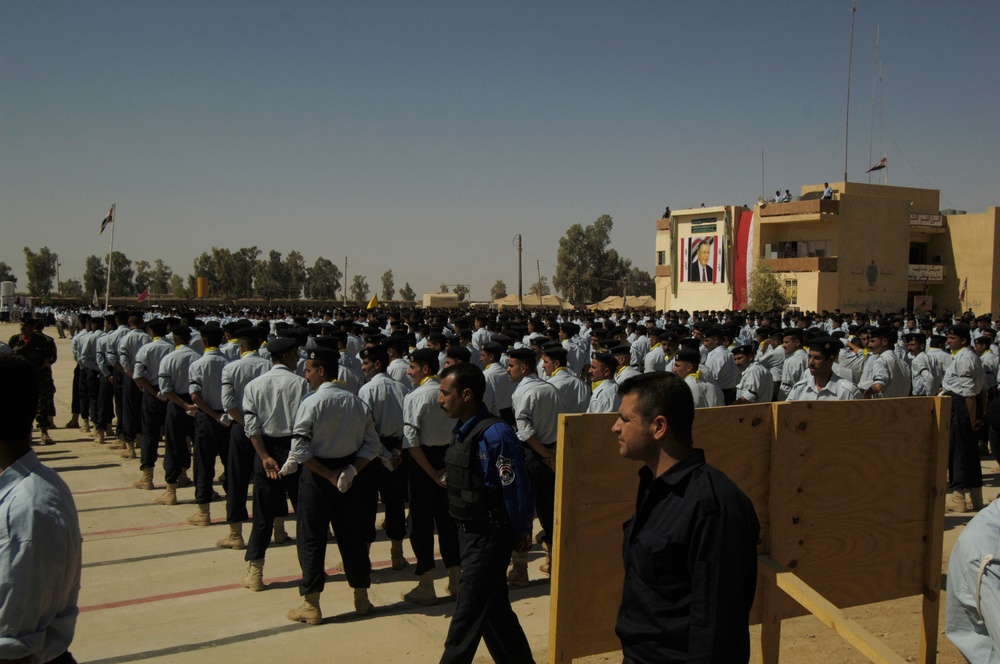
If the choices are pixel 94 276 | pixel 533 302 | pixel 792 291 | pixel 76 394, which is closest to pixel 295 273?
pixel 94 276

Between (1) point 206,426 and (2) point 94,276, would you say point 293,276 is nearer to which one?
(2) point 94,276

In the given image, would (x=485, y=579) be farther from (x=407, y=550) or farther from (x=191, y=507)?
(x=191, y=507)

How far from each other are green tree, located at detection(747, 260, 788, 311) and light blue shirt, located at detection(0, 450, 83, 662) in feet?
144

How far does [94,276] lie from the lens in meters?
115

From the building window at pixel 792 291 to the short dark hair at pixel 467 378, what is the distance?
43.8 m

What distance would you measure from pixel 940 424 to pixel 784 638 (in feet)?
6.59

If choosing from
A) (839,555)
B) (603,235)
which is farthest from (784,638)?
(603,235)

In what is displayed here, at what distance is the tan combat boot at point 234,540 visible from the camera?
768 cm

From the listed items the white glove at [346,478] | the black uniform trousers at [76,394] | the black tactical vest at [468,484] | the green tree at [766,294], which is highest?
the green tree at [766,294]

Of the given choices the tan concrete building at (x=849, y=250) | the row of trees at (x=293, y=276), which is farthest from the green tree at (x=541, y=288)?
the tan concrete building at (x=849, y=250)

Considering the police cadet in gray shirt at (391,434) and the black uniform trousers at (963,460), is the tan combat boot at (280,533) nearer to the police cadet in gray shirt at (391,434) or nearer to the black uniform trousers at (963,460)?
the police cadet in gray shirt at (391,434)

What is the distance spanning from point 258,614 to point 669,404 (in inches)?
183

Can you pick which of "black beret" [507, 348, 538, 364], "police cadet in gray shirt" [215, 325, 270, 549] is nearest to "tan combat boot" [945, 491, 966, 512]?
"black beret" [507, 348, 538, 364]

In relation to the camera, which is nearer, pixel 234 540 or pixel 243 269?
pixel 234 540
